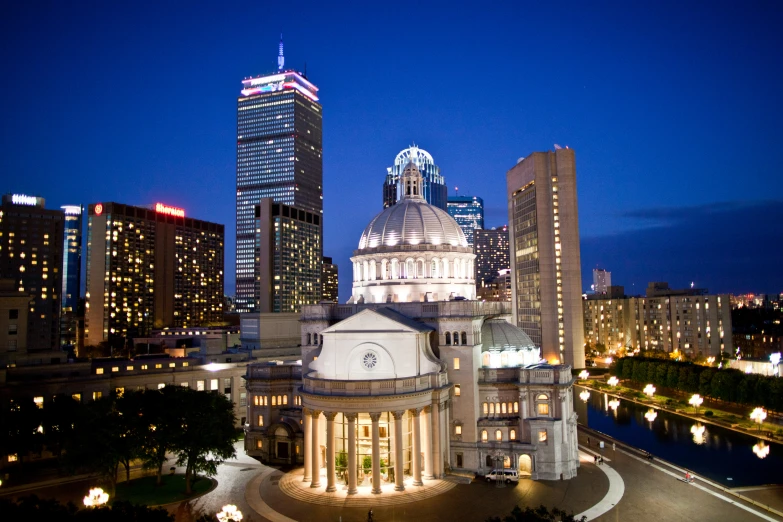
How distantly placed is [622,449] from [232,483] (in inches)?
1845

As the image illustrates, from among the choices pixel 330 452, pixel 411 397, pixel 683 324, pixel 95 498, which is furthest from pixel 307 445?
pixel 683 324

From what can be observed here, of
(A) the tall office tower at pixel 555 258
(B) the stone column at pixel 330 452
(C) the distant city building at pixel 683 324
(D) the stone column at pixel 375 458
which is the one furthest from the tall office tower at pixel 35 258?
(C) the distant city building at pixel 683 324

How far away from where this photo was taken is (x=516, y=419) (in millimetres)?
66500

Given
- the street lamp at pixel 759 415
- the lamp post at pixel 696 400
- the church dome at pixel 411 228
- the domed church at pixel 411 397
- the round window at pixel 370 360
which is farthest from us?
the lamp post at pixel 696 400

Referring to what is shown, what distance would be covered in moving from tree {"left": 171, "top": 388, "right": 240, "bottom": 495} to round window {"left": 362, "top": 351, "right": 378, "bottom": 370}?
15.6m

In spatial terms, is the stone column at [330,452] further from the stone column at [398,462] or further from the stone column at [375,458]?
the stone column at [398,462]

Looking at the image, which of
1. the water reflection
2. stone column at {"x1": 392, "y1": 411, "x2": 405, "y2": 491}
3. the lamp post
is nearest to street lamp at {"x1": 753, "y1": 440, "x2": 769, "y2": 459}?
the water reflection

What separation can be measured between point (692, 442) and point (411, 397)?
150 ft

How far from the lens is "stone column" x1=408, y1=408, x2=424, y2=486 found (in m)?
59.3

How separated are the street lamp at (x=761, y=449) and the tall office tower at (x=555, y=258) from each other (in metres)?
78.0

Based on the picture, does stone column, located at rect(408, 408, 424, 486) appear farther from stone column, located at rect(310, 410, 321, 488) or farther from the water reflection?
the water reflection

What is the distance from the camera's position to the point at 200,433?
5912cm

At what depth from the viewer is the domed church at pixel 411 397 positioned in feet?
194

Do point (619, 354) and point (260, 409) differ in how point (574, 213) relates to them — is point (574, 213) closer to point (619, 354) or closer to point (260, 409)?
point (619, 354)
